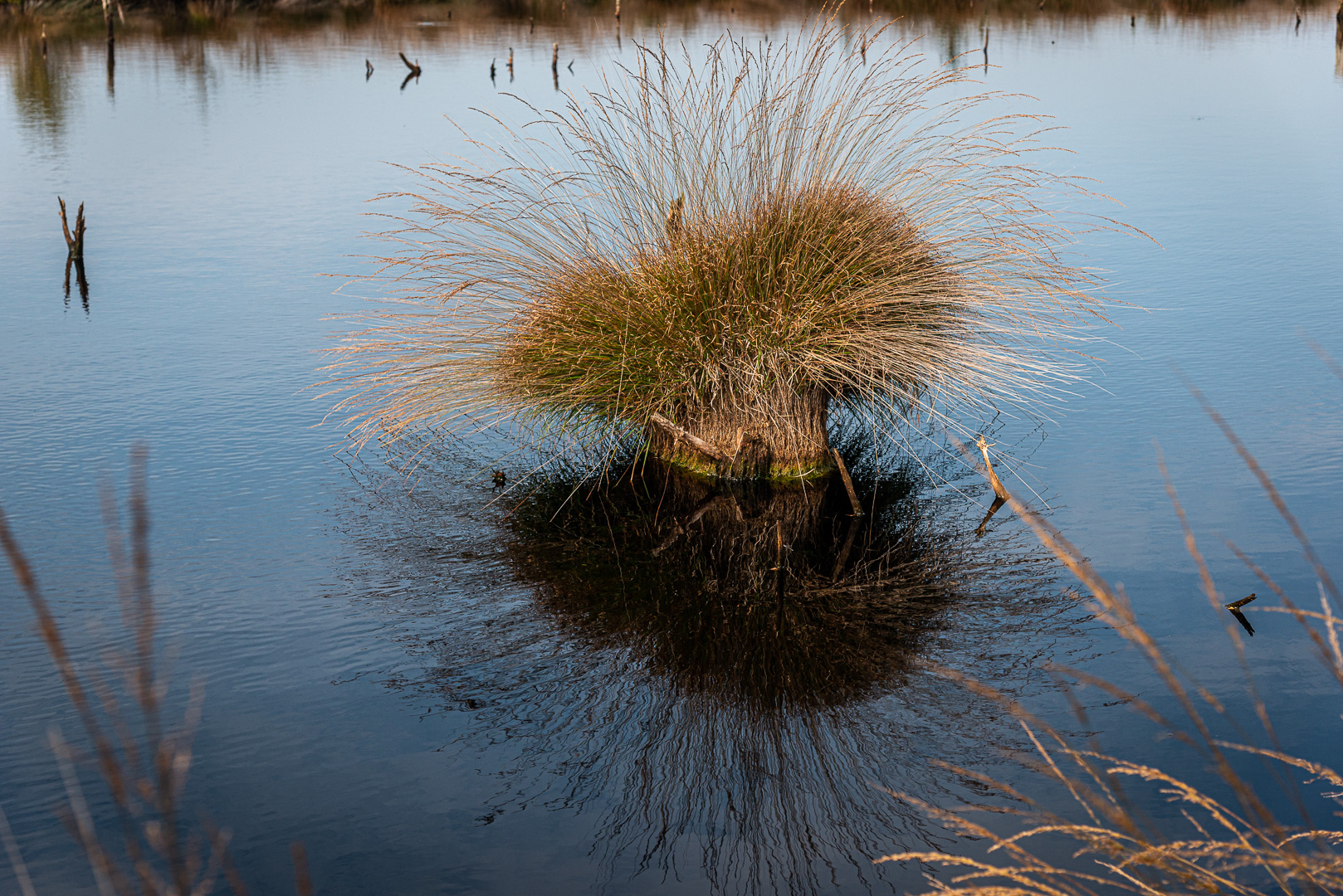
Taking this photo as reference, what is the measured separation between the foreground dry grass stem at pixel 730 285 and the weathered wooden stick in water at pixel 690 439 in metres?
0.02

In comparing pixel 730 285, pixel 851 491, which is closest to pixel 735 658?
pixel 851 491

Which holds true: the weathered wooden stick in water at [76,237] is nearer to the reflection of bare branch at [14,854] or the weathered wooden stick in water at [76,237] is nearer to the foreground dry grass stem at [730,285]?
the foreground dry grass stem at [730,285]

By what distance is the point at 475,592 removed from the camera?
3.68 m

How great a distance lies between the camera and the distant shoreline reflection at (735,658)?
261cm

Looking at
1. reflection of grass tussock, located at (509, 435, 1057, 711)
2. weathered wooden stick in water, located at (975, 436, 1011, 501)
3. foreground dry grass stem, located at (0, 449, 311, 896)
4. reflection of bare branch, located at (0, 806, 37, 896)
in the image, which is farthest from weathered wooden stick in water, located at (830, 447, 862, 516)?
reflection of bare branch, located at (0, 806, 37, 896)

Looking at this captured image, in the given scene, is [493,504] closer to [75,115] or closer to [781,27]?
[75,115]

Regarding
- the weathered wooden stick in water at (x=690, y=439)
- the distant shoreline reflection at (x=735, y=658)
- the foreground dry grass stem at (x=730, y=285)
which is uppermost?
the foreground dry grass stem at (x=730, y=285)

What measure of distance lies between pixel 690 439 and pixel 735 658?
148 cm

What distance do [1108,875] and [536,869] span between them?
1193mm

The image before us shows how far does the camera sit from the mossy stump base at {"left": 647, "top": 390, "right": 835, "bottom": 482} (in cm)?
461

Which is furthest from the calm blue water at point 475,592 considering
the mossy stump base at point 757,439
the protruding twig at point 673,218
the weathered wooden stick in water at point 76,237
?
the protruding twig at point 673,218

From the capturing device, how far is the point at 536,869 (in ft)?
8.08

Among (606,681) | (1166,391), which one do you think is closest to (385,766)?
(606,681)

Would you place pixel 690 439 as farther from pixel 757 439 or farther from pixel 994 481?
pixel 994 481
